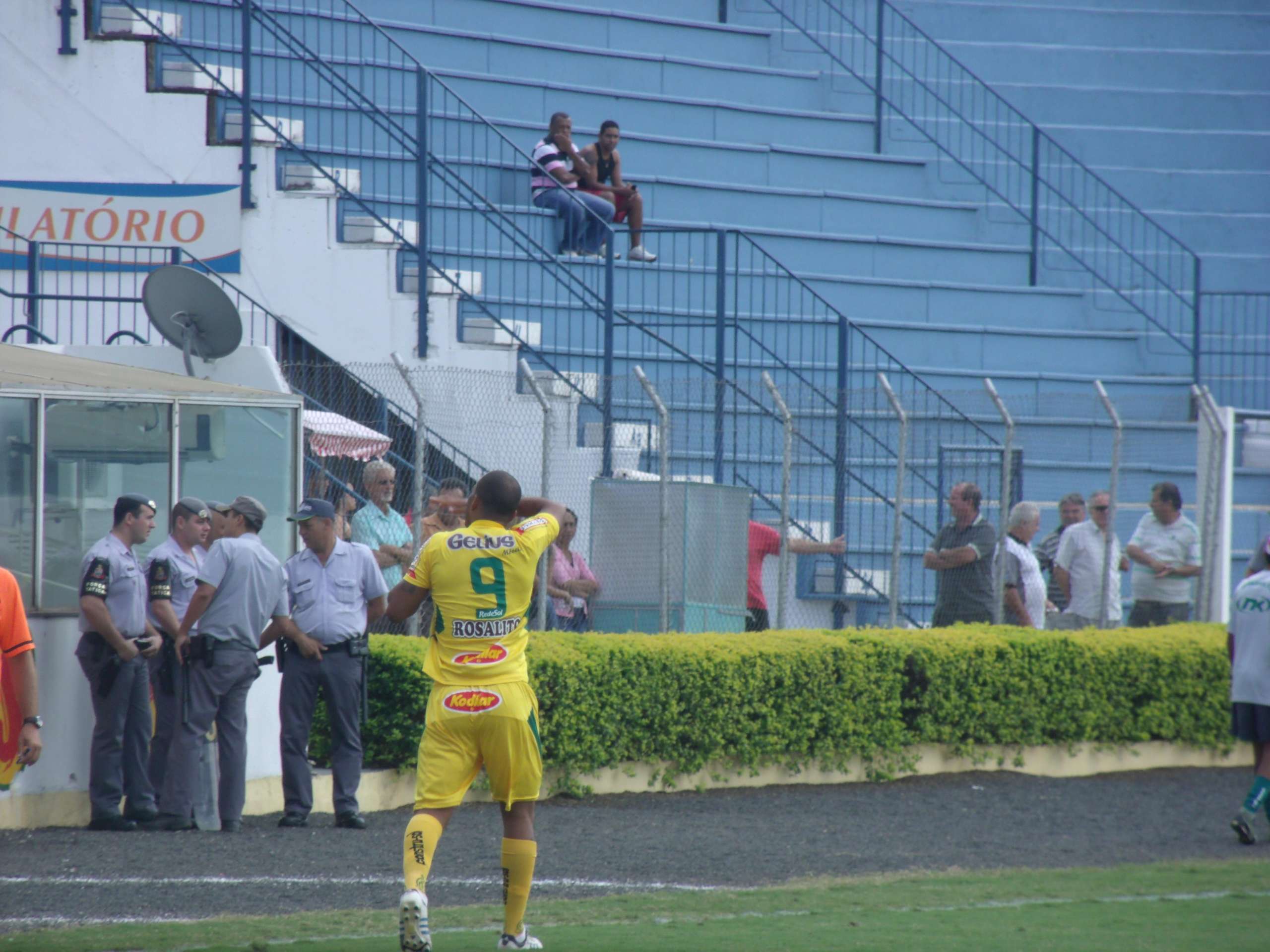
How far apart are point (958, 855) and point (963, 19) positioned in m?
16.2

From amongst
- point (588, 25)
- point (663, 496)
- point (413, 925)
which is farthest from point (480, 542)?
point (588, 25)

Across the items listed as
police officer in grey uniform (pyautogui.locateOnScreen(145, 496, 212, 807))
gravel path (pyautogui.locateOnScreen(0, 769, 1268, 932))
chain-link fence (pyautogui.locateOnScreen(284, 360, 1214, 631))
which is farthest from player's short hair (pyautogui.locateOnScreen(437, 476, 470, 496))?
gravel path (pyautogui.locateOnScreen(0, 769, 1268, 932))

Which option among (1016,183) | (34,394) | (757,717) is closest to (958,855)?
(757,717)

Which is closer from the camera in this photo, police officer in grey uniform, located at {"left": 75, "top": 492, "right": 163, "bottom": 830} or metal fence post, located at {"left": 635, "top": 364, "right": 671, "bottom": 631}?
police officer in grey uniform, located at {"left": 75, "top": 492, "right": 163, "bottom": 830}

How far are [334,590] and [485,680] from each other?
3.81 metres

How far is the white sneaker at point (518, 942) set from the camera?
6.73 meters

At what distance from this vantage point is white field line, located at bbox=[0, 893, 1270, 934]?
743 centimetres

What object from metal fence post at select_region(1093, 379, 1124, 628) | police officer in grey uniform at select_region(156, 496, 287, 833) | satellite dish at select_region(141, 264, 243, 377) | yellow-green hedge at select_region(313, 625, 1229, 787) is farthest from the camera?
metal fence post at select_region(1093, 379, 1124, 628)

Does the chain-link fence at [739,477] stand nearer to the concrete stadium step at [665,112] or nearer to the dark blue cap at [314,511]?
the dark blue cap at [314,511]

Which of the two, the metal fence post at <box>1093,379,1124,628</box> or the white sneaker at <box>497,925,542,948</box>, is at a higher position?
the metal fence post at <box>1093,379,1124,628</box>

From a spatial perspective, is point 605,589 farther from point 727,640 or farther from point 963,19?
point 963,19

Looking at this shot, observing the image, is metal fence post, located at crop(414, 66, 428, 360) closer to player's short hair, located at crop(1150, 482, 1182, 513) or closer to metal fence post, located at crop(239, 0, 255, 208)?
metal fence post, located at crop(239, 0, 255, 208)

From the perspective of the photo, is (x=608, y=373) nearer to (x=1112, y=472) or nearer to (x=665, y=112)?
(x=1112, y=472)

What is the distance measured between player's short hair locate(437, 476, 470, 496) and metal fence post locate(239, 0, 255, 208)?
15.1 feet
